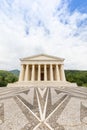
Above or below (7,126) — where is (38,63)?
above

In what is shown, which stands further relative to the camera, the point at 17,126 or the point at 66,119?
the point at 66,119

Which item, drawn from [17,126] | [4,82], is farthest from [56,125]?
[4,82]

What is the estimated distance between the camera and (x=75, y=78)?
6469 centimetres

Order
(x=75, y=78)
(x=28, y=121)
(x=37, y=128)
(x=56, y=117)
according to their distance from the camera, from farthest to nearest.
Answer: (x=75, y=78)
(x=56, y=117)
(x=28, y=121)
(x=37, y=128)

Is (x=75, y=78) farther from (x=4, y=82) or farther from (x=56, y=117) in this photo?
(x=56, y=117)

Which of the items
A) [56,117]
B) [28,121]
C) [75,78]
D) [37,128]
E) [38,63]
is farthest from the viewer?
[75,78]

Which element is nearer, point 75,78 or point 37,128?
point 37,128

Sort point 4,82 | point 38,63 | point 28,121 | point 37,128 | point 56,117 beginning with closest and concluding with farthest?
1. point 37,128
2. point 28,121
3. point 56,117
4. point 38,63
5. point 4,82

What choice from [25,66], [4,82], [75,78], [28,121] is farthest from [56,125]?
[75,78]

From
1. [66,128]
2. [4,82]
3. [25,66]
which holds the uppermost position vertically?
[25,66]

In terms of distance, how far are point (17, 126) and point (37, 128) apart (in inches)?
38.8

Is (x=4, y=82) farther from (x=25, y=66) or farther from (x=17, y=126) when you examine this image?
(x=17, y=126)

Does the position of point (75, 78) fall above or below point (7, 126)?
above

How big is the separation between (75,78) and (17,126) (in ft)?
205
